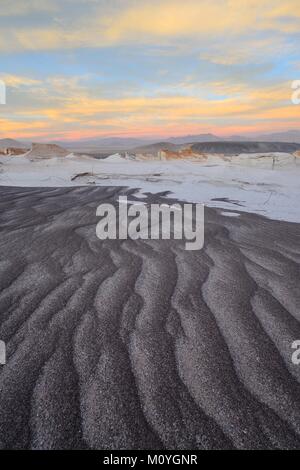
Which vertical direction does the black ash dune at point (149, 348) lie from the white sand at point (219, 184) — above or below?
below

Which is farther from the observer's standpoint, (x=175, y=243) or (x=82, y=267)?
(x=175, y=243)

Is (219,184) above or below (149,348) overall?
above

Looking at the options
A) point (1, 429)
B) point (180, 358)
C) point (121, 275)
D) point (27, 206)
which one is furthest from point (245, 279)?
point (27, 206)

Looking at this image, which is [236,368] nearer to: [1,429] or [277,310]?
[277,310]

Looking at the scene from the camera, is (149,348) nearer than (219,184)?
Yes

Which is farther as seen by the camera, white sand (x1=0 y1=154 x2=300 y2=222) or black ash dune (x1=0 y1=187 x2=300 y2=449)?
white sand (x1=0 y1=154 x2=300 y2=222)

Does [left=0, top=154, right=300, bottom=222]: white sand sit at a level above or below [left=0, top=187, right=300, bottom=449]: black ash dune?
above

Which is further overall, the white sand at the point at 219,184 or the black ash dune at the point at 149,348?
the white sand at the point at 219,184
